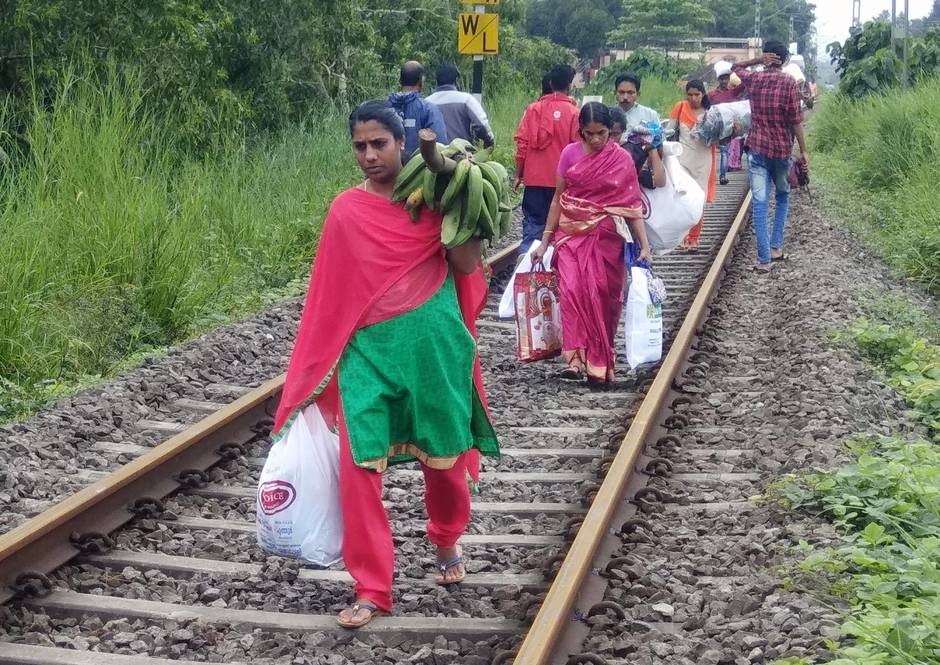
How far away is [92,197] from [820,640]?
274 inches

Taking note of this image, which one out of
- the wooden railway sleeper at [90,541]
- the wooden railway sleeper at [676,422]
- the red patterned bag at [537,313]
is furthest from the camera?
the red patterned bag at [537,313]

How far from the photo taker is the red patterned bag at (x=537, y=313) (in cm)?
819

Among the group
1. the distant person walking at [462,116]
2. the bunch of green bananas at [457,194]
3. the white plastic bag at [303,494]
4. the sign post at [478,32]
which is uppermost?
the sign post at [478,32]

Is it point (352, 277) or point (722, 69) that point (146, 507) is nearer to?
point (352, 277)

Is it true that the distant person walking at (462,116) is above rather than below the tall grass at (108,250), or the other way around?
above

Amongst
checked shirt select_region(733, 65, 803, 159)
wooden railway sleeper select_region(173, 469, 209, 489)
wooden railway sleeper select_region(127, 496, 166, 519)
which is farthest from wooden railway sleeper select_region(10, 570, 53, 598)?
checked shirt select_region(733, 65, 803, 159)

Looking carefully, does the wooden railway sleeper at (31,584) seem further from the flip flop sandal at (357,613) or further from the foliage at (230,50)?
the foliage at (230,50)

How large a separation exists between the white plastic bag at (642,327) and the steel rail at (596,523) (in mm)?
122

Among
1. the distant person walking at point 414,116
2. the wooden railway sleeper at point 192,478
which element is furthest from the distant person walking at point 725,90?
the wooden railway sleeper at point 192,478

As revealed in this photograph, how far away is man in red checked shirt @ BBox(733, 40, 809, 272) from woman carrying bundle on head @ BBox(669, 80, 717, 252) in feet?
3.84

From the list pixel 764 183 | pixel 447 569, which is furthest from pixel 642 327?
pixel 764 183

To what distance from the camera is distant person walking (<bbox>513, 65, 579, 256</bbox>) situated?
35.6 feet

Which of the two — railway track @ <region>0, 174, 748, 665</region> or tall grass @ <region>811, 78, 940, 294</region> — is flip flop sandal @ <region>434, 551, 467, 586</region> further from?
tall grass @ <region>811, 78, 940, 294</region>

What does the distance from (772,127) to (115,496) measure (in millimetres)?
8233
